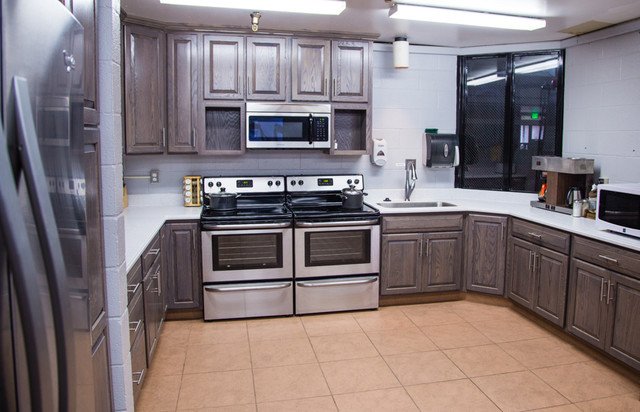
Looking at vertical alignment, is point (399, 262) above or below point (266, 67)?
below

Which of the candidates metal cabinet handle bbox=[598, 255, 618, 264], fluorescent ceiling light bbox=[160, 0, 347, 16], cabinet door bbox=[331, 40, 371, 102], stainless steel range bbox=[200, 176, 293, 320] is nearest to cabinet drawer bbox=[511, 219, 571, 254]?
metal cabinet handle bbox=[598, 255, 618, 264]

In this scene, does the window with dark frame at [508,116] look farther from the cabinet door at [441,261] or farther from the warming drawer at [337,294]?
the warming drawer at [337,294]

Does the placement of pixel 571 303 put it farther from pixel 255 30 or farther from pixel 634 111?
pixel 255 30

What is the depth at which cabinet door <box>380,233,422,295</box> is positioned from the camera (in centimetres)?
425

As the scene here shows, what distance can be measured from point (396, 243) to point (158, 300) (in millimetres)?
1949

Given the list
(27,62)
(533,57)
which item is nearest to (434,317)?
(533,57)

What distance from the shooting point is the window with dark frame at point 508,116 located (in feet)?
15.1

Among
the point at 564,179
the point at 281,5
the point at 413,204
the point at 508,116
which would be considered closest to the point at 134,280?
the point at 281,5

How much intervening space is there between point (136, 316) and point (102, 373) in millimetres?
1049

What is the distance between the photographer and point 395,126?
15.9 feet

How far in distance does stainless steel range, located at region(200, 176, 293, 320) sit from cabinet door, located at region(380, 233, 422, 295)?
2.64ft

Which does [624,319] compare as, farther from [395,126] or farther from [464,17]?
[395,126]

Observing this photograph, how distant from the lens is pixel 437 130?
16.1 feet

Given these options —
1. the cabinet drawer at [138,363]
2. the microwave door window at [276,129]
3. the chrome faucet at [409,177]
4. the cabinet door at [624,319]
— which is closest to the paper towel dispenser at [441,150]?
the chrome faucet at [409,177]
